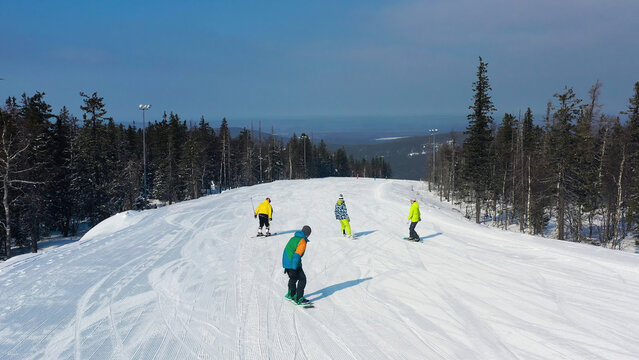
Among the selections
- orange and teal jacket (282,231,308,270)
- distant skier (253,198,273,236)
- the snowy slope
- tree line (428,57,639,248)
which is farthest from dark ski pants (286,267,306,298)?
tree line (428,57,639,248)

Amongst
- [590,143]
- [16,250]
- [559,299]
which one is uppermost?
[590,143]

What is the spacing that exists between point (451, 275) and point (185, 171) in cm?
5136

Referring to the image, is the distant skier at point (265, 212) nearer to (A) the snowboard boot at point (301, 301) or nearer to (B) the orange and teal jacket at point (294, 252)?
(A) the snowboard boot at point (301, 301)

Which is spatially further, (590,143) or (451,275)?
(590,143)

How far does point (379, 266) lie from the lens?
39.6ft

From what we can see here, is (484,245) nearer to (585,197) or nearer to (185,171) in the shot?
(585,197)

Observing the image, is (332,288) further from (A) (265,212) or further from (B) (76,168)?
(B) (76,168)

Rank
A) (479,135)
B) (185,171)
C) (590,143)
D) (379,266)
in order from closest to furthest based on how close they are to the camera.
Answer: (379,266) < (590,143) < (479,135) < (185,171)

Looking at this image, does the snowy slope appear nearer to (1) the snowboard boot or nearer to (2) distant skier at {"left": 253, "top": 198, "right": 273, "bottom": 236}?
(1) the snowboard boot

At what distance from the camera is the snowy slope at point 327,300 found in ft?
21.5

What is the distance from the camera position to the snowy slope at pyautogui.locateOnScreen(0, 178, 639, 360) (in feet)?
21.5

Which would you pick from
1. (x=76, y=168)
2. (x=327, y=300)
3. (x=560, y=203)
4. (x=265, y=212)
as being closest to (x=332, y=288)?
(x=327, y=300)

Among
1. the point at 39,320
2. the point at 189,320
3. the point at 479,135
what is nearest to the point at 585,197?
the point at 479,135

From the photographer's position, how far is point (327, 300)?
29.4 feet
